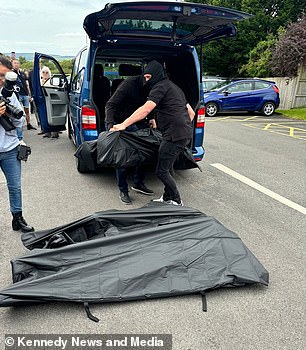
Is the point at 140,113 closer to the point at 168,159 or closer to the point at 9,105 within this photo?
the point at 168,159

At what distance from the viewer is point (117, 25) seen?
12.6 feet

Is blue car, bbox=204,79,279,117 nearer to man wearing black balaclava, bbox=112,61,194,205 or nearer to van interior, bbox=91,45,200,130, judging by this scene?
van interior, bbox=91,45,200,130

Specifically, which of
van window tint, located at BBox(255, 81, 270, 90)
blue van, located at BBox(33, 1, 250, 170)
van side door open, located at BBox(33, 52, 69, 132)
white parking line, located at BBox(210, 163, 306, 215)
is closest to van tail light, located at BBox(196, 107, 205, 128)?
blue van, located at BBox(33, 1, 250, 170)

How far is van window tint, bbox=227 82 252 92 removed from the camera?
13.0 metres

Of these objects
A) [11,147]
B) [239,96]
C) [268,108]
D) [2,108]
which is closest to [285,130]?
[239,96]

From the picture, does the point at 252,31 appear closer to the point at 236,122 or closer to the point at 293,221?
the point at 236,122

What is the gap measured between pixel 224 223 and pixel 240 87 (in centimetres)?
1066

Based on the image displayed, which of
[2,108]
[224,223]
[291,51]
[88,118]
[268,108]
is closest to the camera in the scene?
[2,108]

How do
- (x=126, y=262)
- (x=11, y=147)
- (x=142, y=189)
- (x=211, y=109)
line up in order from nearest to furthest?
(x=126, y=262)
(x=11, y=147)
(x=142, y=189)
(x=211, y=109)

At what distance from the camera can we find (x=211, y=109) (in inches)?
521

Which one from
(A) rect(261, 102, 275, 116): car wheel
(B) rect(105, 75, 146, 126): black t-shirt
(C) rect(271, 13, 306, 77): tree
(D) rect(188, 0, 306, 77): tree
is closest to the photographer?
(B) rect(105, 75, 146, 126): black t-shirt

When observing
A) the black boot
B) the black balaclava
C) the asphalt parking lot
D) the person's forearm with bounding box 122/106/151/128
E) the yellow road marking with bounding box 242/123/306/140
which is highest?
the black balaclava

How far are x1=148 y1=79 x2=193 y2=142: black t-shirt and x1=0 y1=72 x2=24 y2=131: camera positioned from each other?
4.50 feet

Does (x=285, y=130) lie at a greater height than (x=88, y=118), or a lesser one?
lesser
